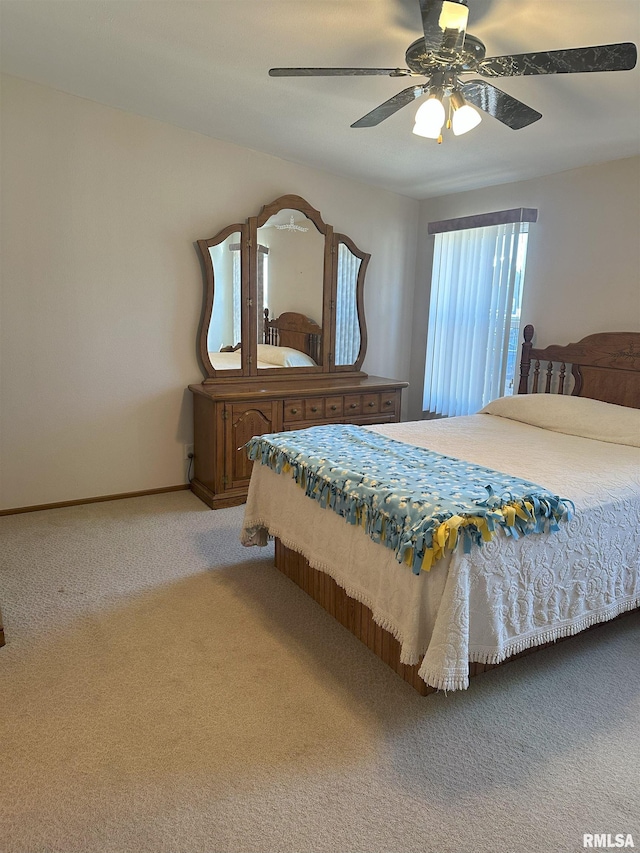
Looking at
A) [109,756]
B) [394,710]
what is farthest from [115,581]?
[394,710]

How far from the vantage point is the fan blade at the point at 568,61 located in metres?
1.71

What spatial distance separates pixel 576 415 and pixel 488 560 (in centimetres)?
173

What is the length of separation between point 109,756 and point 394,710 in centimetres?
90

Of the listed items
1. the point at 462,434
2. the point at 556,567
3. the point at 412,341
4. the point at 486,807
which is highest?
the point at 412,341

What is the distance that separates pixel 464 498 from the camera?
188 cm

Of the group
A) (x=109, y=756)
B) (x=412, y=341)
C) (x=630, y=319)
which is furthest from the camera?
(x=412, y=341)

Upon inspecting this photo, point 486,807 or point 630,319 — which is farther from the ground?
point 630,319

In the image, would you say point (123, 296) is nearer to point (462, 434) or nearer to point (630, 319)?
point (462, 434)

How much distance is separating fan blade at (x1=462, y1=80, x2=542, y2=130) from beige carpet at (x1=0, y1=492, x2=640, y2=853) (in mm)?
2166

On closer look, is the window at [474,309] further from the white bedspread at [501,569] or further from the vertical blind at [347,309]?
the white bedspread at [501,569]

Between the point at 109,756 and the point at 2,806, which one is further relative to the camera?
the point at 109,756

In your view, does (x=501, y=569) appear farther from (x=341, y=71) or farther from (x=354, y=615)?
(x=341, y=71)

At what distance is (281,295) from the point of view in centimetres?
410

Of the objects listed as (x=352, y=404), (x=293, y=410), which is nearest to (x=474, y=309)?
(x=352, y=404)
